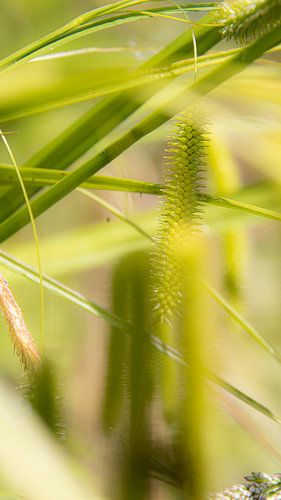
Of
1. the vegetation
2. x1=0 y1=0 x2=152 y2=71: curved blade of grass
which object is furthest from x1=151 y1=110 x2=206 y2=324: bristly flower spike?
x1=0 y1=0 x2=152 y2=71: curved blade of grass

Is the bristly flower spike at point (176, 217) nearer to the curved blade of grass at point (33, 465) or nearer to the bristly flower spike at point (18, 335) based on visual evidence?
the bristly flower spike at point (18, 335)

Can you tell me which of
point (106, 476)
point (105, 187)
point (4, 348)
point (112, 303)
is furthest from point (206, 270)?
point (4, 348)

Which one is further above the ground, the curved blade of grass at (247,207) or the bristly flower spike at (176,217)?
the curved blade of grass at (247,207)

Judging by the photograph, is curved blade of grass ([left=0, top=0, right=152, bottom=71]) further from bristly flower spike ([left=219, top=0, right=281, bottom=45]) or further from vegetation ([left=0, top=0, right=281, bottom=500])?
bristly flower spike ([left=219, top=0, right=281, bottom=45])

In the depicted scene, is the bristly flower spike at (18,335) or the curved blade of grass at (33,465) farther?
the bristly flower spike at (18,335)

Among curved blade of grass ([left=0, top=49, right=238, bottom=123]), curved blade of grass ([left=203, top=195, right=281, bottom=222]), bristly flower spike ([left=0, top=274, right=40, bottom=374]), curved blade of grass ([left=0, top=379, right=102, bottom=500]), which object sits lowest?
curved blade of grass ([left=0, top=379, right=102, bottom=500])

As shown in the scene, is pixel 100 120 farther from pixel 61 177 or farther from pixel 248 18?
pixel 248 18

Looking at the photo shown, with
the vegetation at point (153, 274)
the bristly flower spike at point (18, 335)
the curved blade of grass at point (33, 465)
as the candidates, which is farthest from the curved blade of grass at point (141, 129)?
the curved blade of grass at point (33, 465)
